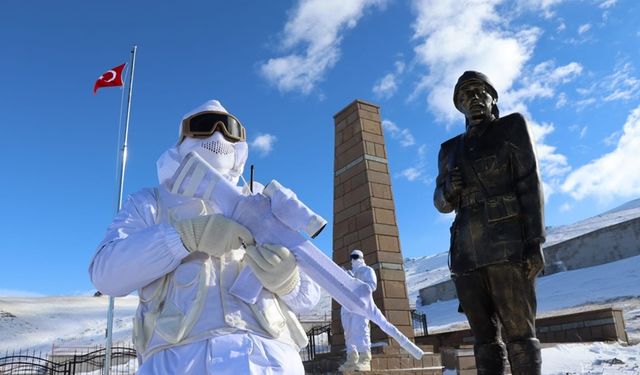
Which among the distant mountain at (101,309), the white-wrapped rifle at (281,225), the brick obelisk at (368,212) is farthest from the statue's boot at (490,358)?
the distant mountain at (101,309)

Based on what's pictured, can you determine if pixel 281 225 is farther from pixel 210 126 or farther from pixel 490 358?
pixel 490 358

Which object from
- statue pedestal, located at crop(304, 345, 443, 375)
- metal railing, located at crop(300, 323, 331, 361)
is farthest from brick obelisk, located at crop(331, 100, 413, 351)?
metal railing, located at crop(300, 323, 331, 361)

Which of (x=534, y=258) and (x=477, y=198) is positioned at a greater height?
(x=477, y=198)

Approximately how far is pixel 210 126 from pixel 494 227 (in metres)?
1.58

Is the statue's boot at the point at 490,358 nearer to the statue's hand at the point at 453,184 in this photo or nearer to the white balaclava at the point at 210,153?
the statue's hand at the point at 453,184

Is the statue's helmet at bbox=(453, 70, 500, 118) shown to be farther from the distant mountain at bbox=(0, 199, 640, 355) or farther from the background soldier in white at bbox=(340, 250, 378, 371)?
the distant mountain at bbox=(0, 199, 640, 355)

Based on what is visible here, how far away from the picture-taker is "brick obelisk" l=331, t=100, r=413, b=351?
967 centimetres

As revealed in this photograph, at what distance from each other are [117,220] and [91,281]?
0.25 m

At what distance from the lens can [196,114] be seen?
86.8 inches

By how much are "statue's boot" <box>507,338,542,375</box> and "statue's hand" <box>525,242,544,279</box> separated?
346mm

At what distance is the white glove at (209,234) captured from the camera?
1759mm

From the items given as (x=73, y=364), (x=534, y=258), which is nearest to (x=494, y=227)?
(x=534, y=258)

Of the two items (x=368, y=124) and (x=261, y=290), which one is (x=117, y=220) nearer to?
(x=261, y=290)

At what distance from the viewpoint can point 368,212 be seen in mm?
10078
